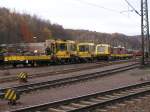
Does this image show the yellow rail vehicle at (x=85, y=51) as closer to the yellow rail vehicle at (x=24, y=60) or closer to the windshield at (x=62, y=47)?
the windshield at (x=62, y=47)

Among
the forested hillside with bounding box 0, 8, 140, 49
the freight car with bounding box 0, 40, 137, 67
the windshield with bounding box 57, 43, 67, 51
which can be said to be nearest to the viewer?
the freight car with bounding box 0, 40, 137, 67

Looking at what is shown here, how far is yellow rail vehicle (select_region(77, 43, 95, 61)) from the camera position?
197 feet

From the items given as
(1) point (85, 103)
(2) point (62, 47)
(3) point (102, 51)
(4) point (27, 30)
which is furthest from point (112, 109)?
(4) point (27, 30)

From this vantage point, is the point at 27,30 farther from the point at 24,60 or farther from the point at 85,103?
the point at 85,103

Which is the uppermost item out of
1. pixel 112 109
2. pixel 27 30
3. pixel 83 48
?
pixel 27 30

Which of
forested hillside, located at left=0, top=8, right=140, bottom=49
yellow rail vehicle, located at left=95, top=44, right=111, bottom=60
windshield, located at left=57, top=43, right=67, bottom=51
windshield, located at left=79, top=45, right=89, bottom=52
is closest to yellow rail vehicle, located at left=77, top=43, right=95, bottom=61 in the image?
windshield, located at left=79, top=45, right=89, bottom=52

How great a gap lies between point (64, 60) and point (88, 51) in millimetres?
10180

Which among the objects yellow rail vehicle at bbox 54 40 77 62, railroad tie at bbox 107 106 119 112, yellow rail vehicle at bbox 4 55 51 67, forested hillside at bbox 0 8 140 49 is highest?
forested hillside at bbox 0 8 140 49

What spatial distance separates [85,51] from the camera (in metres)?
62.2

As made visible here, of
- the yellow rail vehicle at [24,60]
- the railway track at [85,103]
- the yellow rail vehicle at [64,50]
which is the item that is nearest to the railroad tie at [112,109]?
the railway track at [85,103]

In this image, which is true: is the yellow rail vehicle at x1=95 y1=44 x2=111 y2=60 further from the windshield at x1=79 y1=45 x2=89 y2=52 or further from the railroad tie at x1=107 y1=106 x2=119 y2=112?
the railroad tie at x1=107 y1=106 x2=119 y2=112

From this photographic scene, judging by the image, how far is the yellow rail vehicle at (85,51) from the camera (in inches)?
2367

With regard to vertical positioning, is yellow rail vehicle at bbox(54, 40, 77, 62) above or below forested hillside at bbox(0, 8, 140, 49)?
below

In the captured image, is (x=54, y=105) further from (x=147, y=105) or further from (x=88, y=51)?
(x=88, y=51)
